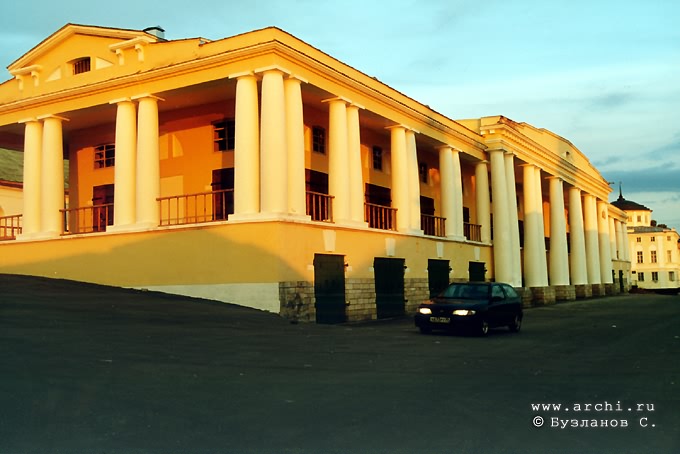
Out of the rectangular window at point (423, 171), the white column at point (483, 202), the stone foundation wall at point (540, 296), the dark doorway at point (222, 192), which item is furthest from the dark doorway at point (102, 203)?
the stone foundation wall at point (540, 296)

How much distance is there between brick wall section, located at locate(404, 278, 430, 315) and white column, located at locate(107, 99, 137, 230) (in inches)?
401

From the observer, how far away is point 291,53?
65.2ft

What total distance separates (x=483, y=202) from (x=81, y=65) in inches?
761

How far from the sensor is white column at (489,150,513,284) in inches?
1324

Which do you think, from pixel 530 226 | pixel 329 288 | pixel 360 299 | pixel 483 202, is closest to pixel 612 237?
pixel 530 226

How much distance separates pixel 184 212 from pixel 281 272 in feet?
22.6

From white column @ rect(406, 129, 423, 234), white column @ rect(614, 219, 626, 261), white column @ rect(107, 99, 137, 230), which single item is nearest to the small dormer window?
white column @ rect(107, 99, 137, 230)

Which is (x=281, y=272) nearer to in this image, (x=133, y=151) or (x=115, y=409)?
(x=133, y=151)

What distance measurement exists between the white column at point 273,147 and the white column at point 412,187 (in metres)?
8.15

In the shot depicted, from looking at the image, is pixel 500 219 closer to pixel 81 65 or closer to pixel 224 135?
pixel 224 135

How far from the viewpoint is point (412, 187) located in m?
26.7

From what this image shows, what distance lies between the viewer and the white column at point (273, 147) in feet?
62.1

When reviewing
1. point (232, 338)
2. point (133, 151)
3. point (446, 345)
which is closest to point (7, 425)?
point (232, 338)

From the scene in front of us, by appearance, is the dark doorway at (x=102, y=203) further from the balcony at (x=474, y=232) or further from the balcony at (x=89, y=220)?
the balcony at (x=474, y=232)
